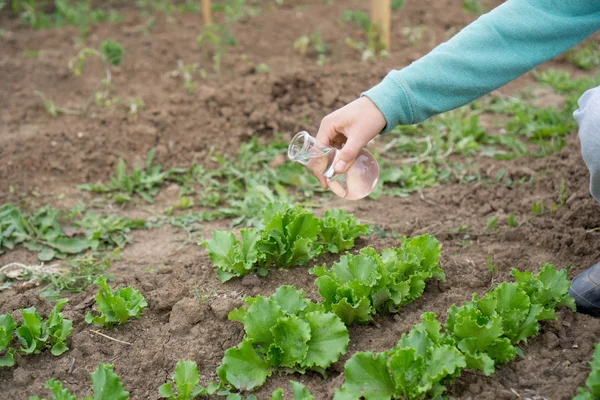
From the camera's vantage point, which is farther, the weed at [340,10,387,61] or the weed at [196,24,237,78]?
the weed at [340,10,387,61]

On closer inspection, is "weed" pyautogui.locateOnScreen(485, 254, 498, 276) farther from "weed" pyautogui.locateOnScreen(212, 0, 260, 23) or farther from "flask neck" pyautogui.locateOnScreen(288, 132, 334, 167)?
"weed" pyautogui.locateOnScreen(212, 0, 260, 23)

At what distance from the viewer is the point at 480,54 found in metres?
2.36

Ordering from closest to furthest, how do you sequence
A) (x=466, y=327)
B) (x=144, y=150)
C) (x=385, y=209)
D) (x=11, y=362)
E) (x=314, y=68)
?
(x=466, y=327) < (x=11, y=362) < (x=385, y=209) < (x=144, y=150) < (x=314, y=68)

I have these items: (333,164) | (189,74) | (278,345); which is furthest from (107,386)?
(189,74)

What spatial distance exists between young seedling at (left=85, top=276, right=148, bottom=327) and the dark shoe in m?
1.63

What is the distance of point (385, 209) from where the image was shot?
3570mm

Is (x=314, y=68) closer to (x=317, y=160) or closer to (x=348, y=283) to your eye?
(x=317, y=160)

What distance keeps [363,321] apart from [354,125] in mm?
726

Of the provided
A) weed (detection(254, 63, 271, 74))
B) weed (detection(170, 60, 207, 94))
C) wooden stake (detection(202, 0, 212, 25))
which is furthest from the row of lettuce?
wooden stake (detection(202, 0, 212, 25))

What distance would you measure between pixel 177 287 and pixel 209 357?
17.9 inches

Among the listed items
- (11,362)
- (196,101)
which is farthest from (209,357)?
(196,101)

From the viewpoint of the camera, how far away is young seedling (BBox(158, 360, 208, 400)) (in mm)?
2139

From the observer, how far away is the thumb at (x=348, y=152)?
227 centimetres

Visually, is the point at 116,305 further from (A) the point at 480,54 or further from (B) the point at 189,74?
(B) the point at 189,74
